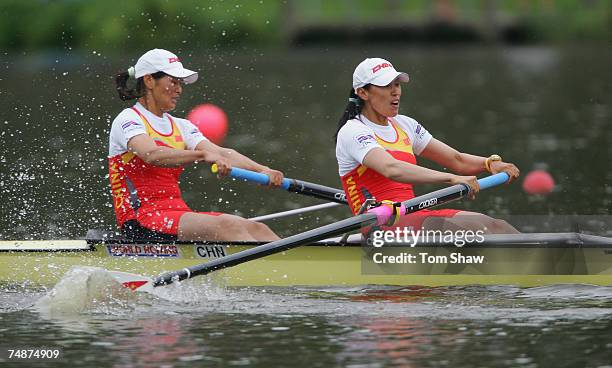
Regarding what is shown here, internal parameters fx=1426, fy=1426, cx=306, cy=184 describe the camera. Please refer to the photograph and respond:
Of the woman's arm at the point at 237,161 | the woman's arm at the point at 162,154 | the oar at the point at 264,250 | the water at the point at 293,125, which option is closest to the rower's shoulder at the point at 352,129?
the oar at the point at 264,250

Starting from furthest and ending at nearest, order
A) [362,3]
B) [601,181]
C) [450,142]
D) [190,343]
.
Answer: [362,3]
[450,142]
[601,181]
[190,343]

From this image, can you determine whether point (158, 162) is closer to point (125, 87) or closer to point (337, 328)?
point (125, 87)

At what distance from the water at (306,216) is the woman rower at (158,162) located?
61 centimetres

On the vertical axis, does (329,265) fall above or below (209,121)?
below

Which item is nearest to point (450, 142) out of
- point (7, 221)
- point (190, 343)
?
point (7, 221)

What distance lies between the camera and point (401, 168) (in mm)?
12289

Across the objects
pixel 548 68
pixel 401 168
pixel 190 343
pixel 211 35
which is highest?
pixel 211 35

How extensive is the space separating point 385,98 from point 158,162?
2111 millimetres

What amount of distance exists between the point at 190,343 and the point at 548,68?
143 ft

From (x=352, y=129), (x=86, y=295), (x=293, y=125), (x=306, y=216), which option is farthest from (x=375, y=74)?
(x=293, y=125)

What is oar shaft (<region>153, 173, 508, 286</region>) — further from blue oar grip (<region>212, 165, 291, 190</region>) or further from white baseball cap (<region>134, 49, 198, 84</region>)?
white baseball cap (<region>134, 49, 198, 84</region>)

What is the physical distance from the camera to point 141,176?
1306 centimetres

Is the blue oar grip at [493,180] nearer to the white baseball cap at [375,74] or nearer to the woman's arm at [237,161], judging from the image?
the white baseball cap at [375,74]

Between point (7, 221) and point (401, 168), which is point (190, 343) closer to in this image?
point (401, 168)
